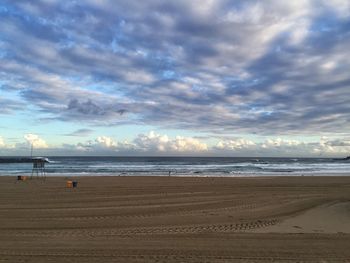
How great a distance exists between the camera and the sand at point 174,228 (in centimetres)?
795

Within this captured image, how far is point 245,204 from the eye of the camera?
17016 millimetres

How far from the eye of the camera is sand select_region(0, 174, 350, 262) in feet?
26.1

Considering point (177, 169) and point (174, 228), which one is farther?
point (177, 169)

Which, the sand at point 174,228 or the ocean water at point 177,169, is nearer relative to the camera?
the sand at point 174,228

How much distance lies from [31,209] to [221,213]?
780 cm

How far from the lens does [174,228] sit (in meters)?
11.3

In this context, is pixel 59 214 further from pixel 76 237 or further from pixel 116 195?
pixel 116 195

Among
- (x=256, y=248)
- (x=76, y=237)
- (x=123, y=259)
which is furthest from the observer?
(x=76, y=237)

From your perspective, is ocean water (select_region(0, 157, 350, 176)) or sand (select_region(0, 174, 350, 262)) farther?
ocean water (select_region(0, 157, 350, 176))

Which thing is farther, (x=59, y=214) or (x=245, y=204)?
(x=245, y=204)

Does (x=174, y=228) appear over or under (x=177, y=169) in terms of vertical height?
under

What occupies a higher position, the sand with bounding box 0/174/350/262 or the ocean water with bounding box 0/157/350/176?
the ocean water with bounding box 0/157/350/176

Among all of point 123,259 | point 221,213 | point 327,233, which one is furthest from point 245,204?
point 123,259

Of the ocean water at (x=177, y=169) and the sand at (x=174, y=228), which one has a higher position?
the ocean water at (x=177, y=169)
